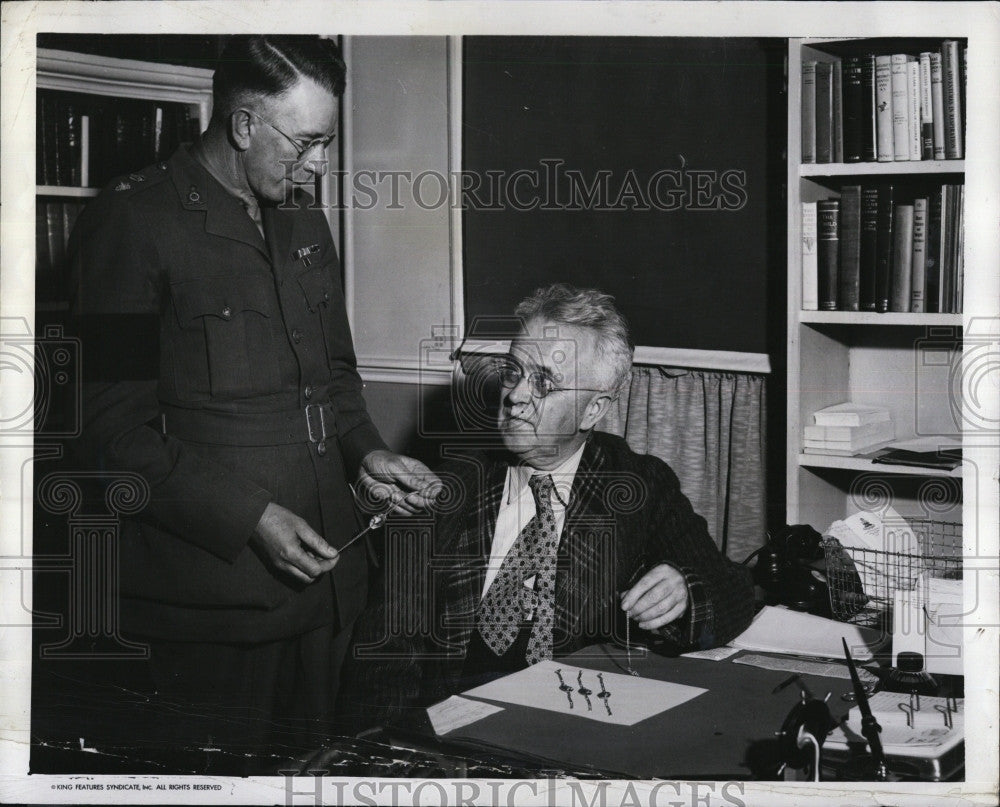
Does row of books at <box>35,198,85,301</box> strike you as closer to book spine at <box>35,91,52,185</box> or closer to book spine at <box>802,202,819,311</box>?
book spine at <box>35,91,52,185</box>

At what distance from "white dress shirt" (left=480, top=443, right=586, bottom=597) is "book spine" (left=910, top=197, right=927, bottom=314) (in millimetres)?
719

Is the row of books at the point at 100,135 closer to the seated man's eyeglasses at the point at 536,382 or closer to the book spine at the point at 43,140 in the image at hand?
the book spine at the point at 43,140

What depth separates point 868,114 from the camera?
1894 mm

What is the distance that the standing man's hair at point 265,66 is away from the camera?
1801 millimetres

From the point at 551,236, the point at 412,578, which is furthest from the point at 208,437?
the point at 551,236

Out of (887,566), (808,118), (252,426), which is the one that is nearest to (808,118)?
(808,118)

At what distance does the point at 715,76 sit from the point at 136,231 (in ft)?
3.81

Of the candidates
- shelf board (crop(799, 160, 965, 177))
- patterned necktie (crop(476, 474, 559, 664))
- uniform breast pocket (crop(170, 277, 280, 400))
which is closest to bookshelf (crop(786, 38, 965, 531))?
shelf board (crop(799, 160, 965, 177))

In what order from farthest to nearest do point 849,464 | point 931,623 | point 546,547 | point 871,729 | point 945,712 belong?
point 849,464
point 546,547
point 931,623
point 945,712
point 871,729

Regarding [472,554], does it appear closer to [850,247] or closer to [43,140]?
[850,247]

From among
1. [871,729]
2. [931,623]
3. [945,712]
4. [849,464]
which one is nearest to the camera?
[871,729]

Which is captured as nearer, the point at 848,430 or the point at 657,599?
the point at 657,599

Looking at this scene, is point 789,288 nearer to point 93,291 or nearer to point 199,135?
point 199,135

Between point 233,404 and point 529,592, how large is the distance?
668 millimetres
